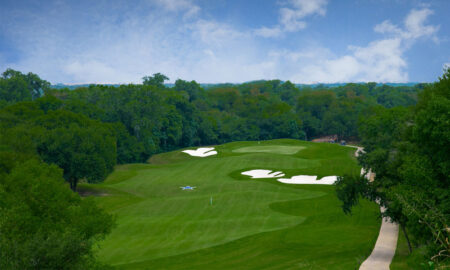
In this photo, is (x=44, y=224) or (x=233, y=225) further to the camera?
(x=233, y=225)

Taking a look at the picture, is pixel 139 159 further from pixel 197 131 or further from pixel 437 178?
pixel 437 178

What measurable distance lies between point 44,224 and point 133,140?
190ft

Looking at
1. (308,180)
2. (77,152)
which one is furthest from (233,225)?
(77,152)

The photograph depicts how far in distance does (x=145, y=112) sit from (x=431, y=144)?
2910 inches

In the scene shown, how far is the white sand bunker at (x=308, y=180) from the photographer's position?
4775cm

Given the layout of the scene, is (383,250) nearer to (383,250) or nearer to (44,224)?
(383,250)

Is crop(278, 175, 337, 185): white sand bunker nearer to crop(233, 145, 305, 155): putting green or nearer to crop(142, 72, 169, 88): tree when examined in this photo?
crop(233, 145, 305, 155): putting green

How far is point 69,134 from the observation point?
48.4 m

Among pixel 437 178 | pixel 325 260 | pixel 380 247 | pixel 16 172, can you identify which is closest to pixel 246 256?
pixel 325 260

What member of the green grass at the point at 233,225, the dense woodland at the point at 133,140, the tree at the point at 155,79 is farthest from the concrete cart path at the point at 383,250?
the tree at the point at 155,79

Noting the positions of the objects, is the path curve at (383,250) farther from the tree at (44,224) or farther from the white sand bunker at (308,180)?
the white sand bunker at (308,180)

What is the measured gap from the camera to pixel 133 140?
3027 inches

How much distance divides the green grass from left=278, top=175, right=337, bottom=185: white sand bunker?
1.52 m

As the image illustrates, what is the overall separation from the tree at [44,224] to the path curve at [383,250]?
12152 mm
